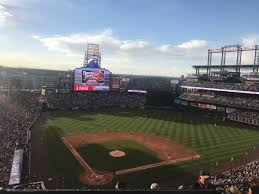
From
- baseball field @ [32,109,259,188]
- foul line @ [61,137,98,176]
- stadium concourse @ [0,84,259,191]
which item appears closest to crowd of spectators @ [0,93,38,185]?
stadium concourse @ [0,84,259,191]

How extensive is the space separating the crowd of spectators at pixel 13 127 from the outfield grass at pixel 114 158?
29.3ft

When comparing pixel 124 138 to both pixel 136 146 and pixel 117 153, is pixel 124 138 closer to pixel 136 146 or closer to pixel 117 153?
pixel 136 146

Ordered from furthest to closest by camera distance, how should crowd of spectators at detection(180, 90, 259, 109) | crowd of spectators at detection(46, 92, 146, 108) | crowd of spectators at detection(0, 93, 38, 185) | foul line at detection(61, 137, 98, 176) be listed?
1. crowd of spectators at detection(46, 92, 146, 108)
2. crowd of spectators at detection(180, 90, 259, 109)
3. foul line at detection(61, 137, 98, 176)
4. crowd of spectators at detection(0, 93, 38, 185)

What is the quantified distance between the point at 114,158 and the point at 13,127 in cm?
2107

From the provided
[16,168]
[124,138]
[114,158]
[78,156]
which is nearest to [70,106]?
[124,138]

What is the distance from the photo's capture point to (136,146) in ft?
141

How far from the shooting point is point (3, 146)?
1439 inches

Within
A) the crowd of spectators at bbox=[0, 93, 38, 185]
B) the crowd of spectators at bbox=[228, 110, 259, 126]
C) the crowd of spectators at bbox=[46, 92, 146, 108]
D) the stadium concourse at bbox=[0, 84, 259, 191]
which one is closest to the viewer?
the stadium concourse at bbox=[0, 84, 259, 191]

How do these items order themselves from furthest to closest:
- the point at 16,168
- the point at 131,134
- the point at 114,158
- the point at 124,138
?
the point at 131,134
the point at 124,138
the point at 114,158
the point at 16,168

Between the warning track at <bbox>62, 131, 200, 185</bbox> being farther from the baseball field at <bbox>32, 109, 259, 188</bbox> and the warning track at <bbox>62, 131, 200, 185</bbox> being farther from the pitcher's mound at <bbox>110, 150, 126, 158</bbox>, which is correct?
the pitcher's mound at <bbox>110, 150, 126, 158</bbox>

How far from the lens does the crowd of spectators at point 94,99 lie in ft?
266

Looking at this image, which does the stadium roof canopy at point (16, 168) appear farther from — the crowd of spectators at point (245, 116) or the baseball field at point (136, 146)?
the crowd of spectators at point (245, 116)

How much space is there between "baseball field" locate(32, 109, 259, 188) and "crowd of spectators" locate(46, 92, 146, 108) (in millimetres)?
12063

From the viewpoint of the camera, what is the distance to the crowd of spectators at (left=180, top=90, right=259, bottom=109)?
70.5 meters
